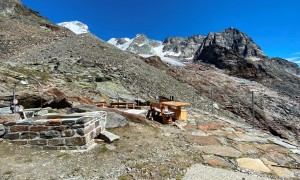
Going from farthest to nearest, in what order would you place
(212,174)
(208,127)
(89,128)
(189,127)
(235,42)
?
(235,42), (208,127), (189,127), (89,128), (212,174)

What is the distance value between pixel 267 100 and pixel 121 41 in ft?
434

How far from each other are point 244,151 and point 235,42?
121 m

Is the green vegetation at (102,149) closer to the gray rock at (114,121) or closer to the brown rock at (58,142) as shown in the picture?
the brown rock at (58,142)

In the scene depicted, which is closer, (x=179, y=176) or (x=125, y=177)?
(x=125, y=177)

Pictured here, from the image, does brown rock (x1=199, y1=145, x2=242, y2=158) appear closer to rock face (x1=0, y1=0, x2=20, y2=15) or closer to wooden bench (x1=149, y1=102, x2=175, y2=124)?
wooden bench (x1=149, y1=102, x2=175, y2=124)

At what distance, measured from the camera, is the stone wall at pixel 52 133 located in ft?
15.8

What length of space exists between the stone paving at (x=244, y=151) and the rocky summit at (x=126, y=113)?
0.02 m

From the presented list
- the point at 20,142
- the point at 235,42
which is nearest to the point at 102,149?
the point at 20,142

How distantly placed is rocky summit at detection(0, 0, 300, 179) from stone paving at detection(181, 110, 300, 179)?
0.02 meters

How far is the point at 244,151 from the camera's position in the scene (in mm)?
5402

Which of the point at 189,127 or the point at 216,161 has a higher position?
the point at 189,127

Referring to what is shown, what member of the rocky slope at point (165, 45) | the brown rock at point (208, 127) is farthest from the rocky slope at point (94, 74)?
the rocky slope at point (165, 45)

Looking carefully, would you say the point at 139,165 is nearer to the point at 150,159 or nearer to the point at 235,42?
the point at 150,159

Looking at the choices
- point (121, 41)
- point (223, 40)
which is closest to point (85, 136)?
point (223, 40)
